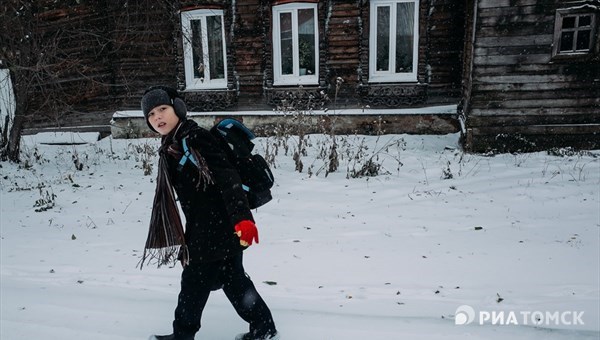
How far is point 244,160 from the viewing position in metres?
2.50

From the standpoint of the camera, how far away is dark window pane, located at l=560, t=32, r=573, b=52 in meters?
7.63

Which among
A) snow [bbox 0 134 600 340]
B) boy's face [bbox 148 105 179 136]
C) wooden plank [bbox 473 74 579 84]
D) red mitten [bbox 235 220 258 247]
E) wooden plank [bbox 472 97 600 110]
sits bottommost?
snow [bbox 0 134 600 340]

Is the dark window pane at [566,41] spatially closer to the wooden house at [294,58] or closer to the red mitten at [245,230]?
the wooden house at [294,58]

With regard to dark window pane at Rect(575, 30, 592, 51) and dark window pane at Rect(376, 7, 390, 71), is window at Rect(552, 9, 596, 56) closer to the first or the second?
dark window pane at Rect(575, 30, 592, 51)

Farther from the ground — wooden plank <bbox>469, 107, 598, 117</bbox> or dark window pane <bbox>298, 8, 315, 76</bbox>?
dark window pane <bbox>298, 8, 315, 76</bbox>

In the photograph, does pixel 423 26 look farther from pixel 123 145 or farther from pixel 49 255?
pixel 49 255

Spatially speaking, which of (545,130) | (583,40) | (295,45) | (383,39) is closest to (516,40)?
(583,40)

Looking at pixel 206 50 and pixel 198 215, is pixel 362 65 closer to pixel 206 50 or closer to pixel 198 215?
pixel 206 50

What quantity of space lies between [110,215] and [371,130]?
5977 millimetres

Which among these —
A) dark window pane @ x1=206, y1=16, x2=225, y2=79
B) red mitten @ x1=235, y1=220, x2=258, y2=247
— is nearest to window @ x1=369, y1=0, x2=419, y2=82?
dark window pane @ x1=206, y1=16, x2=225, y2=79

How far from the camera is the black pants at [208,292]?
2461 millimetres

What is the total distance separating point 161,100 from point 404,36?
8344 millimetres

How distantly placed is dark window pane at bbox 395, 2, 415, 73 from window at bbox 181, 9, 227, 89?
13.4ft

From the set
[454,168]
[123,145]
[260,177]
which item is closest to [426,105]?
[454,168]
